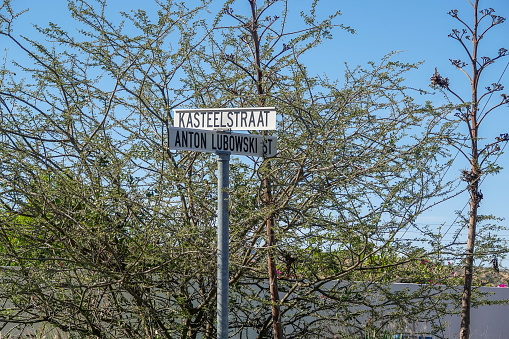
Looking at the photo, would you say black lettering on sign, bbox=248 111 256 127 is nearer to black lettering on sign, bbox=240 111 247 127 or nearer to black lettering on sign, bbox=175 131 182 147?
black lettering on sign, bbox=240 111 247 127

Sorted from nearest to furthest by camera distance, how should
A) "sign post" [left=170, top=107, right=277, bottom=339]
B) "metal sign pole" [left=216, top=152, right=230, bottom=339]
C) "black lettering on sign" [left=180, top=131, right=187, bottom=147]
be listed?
"metal sign pole" [left=216, top=152, right=230, bottom=339] < "sign post" [left=170, top=107, right=277, bottom=339] < "black lettering on sign" [left=180, top=131, right=187, bottom=147]

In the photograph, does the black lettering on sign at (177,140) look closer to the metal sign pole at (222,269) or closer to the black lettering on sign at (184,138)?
the black lettering on sign at (184,138)

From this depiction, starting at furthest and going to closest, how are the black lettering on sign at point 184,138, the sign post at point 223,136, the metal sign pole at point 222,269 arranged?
the black lettering on sign at point 184,138 → the sign post at point 223,136 → the metal sign pole at point 222,269

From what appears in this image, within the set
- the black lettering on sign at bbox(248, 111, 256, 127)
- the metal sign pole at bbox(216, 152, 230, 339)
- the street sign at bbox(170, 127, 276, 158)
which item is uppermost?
the black lettering on sign at bbox(248, 111, 256, 127)

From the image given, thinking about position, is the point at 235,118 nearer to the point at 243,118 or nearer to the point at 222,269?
the point at 243,118

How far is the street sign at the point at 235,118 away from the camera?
5020 mm

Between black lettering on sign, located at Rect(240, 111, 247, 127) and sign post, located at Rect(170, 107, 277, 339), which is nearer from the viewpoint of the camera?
sign post, located at Rect(170, 107, 277, 339)

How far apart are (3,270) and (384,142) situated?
4.05 metres

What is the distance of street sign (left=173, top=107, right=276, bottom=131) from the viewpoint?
5.02 metres

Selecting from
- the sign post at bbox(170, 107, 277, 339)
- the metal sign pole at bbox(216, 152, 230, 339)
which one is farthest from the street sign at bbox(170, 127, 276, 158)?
the metal sign pole at bbox(216, 152, 230, 339)

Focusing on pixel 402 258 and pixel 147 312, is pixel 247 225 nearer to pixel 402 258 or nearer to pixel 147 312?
pixel 147 312

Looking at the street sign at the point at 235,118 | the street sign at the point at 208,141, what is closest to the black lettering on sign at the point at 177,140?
the street sign at the point at 208,141

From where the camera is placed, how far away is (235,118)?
5.09 metres

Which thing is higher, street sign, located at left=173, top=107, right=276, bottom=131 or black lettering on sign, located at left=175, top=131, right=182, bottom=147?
street sign, located at left=173, top=107, right=276, bottom=131
